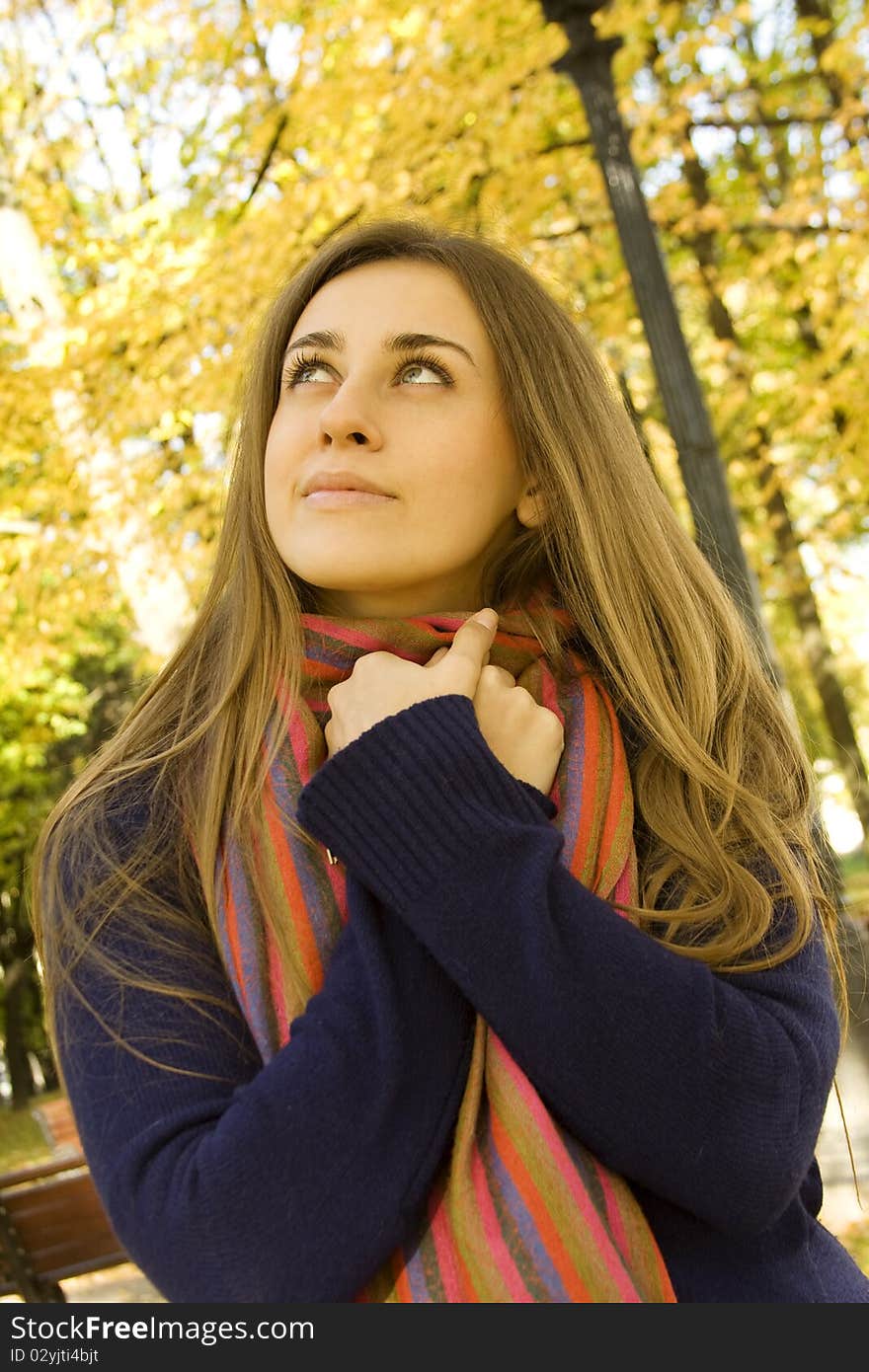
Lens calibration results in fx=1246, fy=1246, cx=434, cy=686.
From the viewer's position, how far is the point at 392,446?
5.18 ft

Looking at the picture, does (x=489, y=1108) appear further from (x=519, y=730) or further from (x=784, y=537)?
(x=784, y=537)

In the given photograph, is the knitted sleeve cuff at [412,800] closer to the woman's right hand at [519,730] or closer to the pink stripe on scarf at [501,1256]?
the woman's right hand at [519,730]

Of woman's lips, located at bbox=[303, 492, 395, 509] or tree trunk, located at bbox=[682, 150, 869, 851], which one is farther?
tree trunk, located at bbox=[682, 150, 869, 851]

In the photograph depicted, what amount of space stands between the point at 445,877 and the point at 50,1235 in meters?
4.63

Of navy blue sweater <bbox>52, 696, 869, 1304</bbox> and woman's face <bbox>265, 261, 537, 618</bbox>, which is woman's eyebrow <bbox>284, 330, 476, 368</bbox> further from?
navy blue sweater <bbox>52, 696, 869, 1304</bbox>

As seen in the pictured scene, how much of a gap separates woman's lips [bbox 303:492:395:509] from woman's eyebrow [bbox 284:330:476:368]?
22cm

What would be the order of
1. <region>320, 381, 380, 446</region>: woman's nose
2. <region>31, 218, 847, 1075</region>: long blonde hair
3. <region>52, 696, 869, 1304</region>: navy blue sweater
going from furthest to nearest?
1. <region>320, 381, 380, 446</region>: woman's nose
2. <region>31, 218, 847, 1075</region>: long blonde hair
3. <region>52, 696, 869, 1304</region>: navy blue sweater

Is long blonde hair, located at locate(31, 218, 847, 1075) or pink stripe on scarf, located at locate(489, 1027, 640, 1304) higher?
long blonde hair, located at locate(31, 218, 847, 1075)

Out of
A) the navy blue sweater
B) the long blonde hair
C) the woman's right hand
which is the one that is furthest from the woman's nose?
the navy blue sweater

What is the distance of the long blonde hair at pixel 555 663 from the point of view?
1429 mm

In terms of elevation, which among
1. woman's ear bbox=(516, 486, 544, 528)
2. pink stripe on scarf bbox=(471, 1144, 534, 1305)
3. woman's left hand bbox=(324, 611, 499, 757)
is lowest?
pink stripe on scarf bbox=(471, 1144, 534, 1305)

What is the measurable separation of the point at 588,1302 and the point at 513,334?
123cm

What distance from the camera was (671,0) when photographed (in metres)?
7.03

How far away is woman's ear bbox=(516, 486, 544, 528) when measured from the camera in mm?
1814
